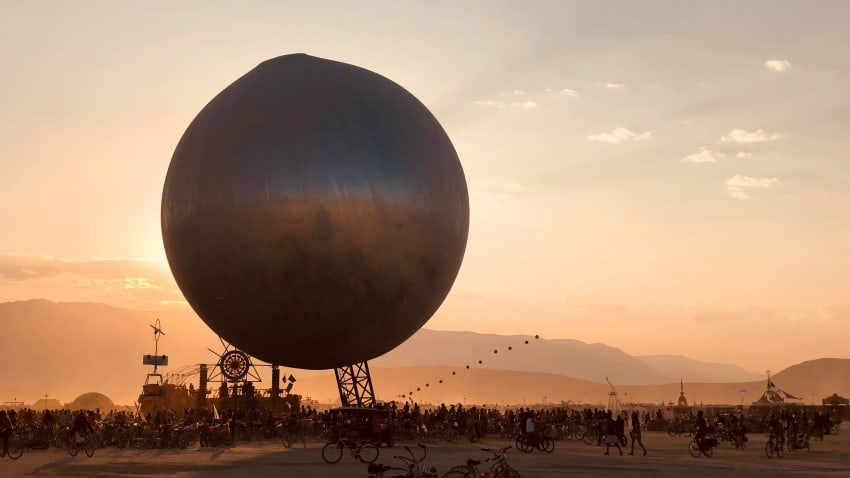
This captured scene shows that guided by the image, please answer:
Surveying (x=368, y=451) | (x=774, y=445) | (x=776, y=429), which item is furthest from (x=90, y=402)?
(x=776, y=429)

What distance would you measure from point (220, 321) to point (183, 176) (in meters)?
3.33

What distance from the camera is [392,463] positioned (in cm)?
2408

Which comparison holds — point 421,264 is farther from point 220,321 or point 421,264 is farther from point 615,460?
point 615,460

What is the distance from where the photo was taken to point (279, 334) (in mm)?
19141

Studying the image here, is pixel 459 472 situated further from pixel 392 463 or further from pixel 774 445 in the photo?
pixel 774 445

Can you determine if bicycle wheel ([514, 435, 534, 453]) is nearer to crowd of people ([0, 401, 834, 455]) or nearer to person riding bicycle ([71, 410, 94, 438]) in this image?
crowd of people ([0, 401, 834, 455])

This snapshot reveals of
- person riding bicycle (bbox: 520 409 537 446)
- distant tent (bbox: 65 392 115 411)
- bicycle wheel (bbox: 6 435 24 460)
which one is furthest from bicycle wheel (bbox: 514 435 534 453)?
distant tent (bbox: 65 392 115 411)

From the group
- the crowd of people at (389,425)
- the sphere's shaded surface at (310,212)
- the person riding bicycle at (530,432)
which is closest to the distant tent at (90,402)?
the crowd of people at (389,425)

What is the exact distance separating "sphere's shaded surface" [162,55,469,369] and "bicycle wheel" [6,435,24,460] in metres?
12.4

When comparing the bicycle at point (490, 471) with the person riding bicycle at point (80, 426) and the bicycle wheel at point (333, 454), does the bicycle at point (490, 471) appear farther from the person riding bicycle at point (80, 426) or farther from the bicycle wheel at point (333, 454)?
the person riding bicycle at point (80, 426)

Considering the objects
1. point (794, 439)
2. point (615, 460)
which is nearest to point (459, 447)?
point (615, 460)

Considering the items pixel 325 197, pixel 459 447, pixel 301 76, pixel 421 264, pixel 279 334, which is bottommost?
pixel 459 447

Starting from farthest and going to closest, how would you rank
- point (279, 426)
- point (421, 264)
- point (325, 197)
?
point (279, 426)
point (421, 264)
point (325, 197)

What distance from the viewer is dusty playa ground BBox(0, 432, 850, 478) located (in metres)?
21.9
